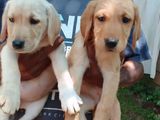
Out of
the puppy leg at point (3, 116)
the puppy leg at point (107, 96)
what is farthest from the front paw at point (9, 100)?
the puppy leg at point (107, 96)

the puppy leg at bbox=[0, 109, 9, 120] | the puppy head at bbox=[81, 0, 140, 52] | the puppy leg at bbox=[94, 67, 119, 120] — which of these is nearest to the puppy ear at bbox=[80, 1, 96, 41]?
the puppy head at bbox=[81, 0, 140, 52]

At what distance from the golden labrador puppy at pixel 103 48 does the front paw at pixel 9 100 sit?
250 mm

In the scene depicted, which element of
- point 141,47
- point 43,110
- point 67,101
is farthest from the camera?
point 141,47

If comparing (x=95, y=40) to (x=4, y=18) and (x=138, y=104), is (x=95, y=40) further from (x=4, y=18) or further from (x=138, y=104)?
(x=138, y=104)

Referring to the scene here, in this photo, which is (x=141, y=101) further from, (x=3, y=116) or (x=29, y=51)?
(x=29, y=51)

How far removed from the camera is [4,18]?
94.6 inches

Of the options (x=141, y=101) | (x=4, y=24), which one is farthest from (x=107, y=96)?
(x=141, y=101)

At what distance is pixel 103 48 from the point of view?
2244mm

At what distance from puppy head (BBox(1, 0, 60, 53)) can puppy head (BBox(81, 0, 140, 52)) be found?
16cm

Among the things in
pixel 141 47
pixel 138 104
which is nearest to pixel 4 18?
pixel 141 47

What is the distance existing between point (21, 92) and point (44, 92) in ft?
0.39

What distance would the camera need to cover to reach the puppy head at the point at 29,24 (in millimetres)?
2234

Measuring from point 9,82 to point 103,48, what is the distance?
18.2 inches

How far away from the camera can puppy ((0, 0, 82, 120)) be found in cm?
226
